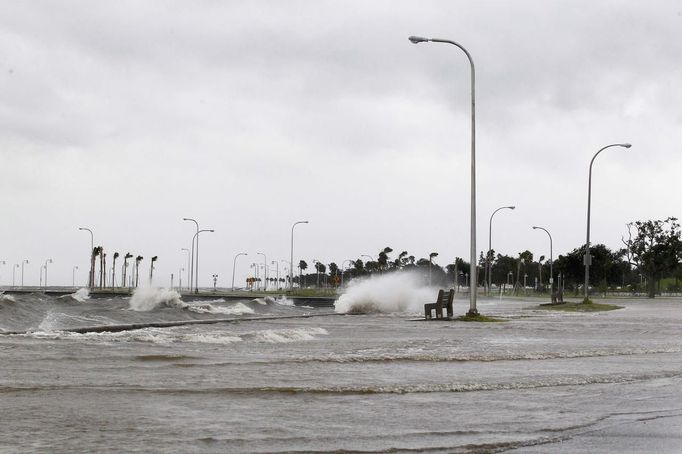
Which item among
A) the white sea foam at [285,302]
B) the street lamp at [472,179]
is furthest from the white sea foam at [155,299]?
the street lamp at [472,179]

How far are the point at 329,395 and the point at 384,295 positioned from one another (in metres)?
39.7

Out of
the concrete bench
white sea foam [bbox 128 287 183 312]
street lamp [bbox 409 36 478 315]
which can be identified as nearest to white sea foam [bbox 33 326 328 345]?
street lamp [bbox 409 36 478 315]

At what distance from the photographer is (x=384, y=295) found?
49.0 m

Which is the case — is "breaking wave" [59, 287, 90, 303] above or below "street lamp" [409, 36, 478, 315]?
below

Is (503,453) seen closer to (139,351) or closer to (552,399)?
(552,399)

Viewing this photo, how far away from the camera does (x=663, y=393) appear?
993cm

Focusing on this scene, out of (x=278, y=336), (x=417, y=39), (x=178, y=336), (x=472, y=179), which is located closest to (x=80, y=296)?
(x=417, y=39)

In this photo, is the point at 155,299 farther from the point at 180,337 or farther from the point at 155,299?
the point at 180,337

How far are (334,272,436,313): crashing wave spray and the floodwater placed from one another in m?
29.6

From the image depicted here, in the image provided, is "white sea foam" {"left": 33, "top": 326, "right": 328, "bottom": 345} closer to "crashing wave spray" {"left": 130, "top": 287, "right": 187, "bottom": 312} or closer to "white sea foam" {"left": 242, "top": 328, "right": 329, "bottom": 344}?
"white sea foam" {"left": 242, "top": 328, "right": 329, "bottom": 344}

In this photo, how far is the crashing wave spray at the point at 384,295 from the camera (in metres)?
47.5

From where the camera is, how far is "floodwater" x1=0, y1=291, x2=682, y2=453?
6.55m

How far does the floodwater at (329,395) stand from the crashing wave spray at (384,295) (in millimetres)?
29564

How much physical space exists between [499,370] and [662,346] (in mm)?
7197
